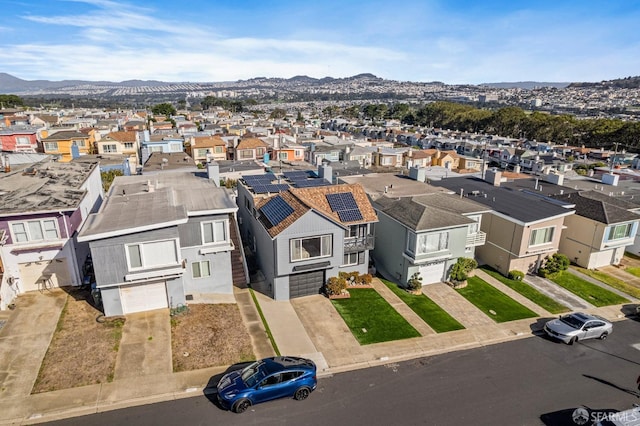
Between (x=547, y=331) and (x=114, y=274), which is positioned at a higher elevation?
(x=114, y=274)

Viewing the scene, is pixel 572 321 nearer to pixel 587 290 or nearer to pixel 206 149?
pixel 587 290

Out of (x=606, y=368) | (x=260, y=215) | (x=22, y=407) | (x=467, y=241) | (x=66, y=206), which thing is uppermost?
(x=66, y=206)

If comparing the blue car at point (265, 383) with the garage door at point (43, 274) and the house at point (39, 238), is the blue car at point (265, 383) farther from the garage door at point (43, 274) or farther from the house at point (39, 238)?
the garage door at point (43, 274)

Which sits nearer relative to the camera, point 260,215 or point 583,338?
point 583,338

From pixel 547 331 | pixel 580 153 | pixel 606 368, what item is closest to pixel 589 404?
pixel 606 368

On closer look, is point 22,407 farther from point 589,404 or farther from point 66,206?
point 589,404

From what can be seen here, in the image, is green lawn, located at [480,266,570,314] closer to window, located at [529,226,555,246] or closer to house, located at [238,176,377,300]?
window, located at [529,226,555,246]

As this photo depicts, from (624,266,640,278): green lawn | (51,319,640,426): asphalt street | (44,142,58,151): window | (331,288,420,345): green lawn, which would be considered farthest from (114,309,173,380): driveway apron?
(44,142,58,151): window
